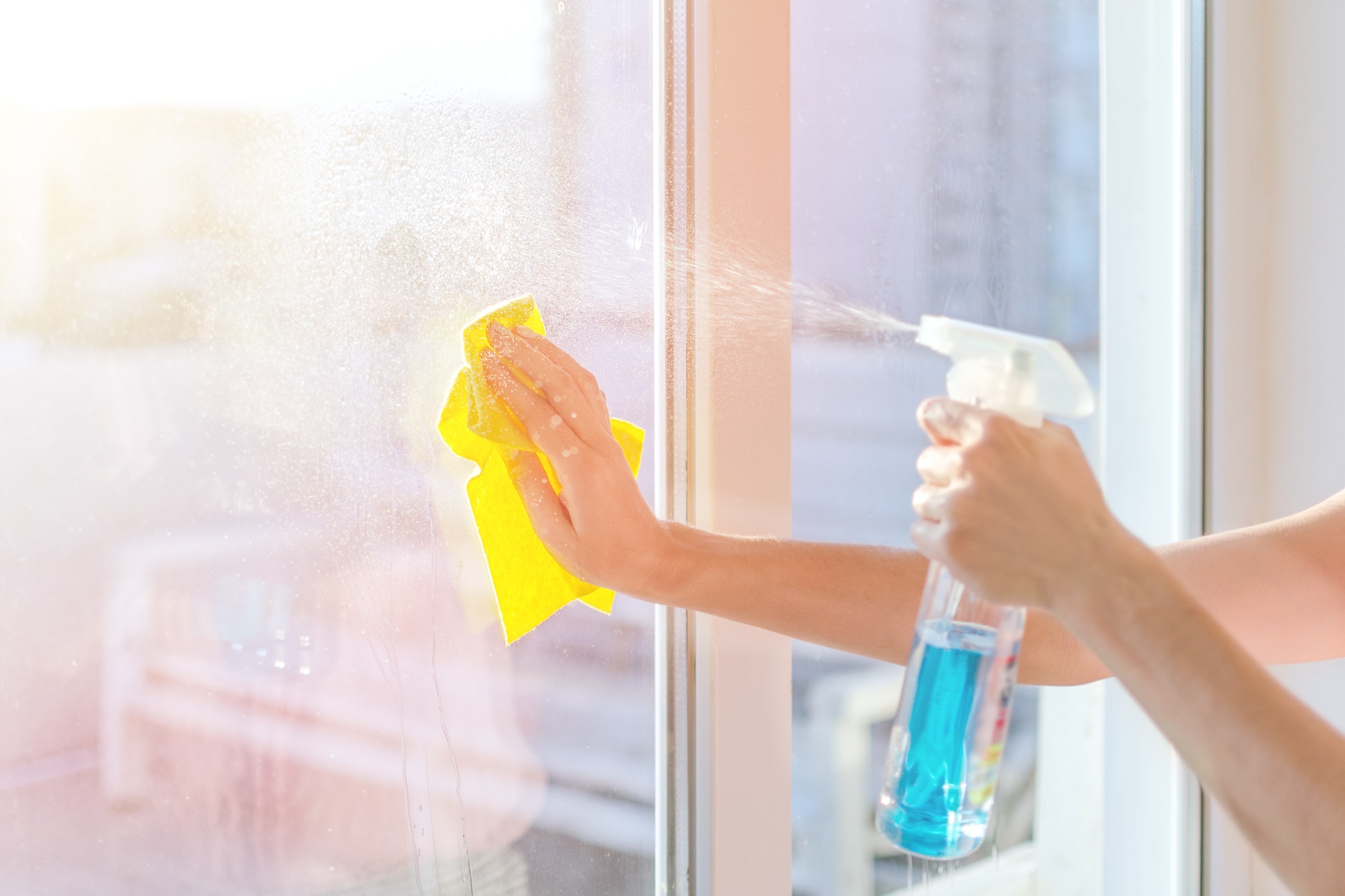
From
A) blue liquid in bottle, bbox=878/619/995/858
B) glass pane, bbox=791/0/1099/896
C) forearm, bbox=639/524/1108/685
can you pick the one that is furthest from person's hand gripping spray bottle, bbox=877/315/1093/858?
glass pane, bbox=791/0/1099/896

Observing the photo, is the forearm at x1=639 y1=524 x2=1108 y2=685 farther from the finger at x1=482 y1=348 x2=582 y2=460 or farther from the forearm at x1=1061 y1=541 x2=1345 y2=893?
the forearm at x1=1061 y1=541 x2=1345 y2=893

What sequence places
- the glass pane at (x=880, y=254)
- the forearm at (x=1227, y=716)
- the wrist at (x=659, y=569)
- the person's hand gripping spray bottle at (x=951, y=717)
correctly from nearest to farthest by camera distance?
the forearm at (x=1227, y=716) → the person's hand gripping spray bottle at (x=951, y=717) → the wrist at (x=659, y=569) → the glass pane at (x=880, y=254)

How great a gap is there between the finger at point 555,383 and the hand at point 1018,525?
0.75 ft

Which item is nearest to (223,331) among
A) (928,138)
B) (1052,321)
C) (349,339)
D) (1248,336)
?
(349,339)

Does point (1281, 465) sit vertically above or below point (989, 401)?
below

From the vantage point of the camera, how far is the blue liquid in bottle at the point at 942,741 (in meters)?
0.58

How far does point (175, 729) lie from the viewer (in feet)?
1.78

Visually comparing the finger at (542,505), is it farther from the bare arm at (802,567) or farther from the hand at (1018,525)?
the hand at (1018,525)

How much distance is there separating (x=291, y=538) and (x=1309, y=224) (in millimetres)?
1073

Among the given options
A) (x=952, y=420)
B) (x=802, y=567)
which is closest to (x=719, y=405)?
(x=802, y=567)

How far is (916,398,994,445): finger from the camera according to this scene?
0.52 metres

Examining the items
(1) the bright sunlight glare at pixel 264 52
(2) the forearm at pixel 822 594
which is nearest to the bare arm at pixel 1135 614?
(2) the forearm at pixel 822 594

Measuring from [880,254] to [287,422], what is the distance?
0.49 metres

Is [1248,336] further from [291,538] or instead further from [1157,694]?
[291,538]
